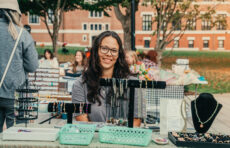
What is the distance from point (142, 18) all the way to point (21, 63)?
146 ft

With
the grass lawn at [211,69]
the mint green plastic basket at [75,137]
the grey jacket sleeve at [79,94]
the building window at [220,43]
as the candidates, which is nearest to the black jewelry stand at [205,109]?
the mint green plastic basket at [75,137]

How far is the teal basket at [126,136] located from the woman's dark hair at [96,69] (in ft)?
2.20

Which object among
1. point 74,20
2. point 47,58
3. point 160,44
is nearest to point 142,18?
point 74,20

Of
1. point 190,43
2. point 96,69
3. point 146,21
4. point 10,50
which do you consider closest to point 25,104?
point 96,69

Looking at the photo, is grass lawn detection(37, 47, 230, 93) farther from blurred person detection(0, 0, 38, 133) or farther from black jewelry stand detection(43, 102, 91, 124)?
black jewelry stand detection(43, 102, 91, 124)

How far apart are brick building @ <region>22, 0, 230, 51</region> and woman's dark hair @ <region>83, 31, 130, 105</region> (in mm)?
45222

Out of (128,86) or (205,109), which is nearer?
(128,86)

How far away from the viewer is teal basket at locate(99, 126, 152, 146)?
73.8 inches

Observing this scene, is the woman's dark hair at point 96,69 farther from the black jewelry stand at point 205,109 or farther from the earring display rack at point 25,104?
the black jewelry stand at point 205,109

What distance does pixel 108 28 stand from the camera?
161 ft

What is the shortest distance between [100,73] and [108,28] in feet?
154

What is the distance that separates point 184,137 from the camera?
1.97 metres

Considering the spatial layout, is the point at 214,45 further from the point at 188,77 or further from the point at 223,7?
the point at 188,77

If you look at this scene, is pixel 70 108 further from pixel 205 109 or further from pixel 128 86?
pixel 205 109
